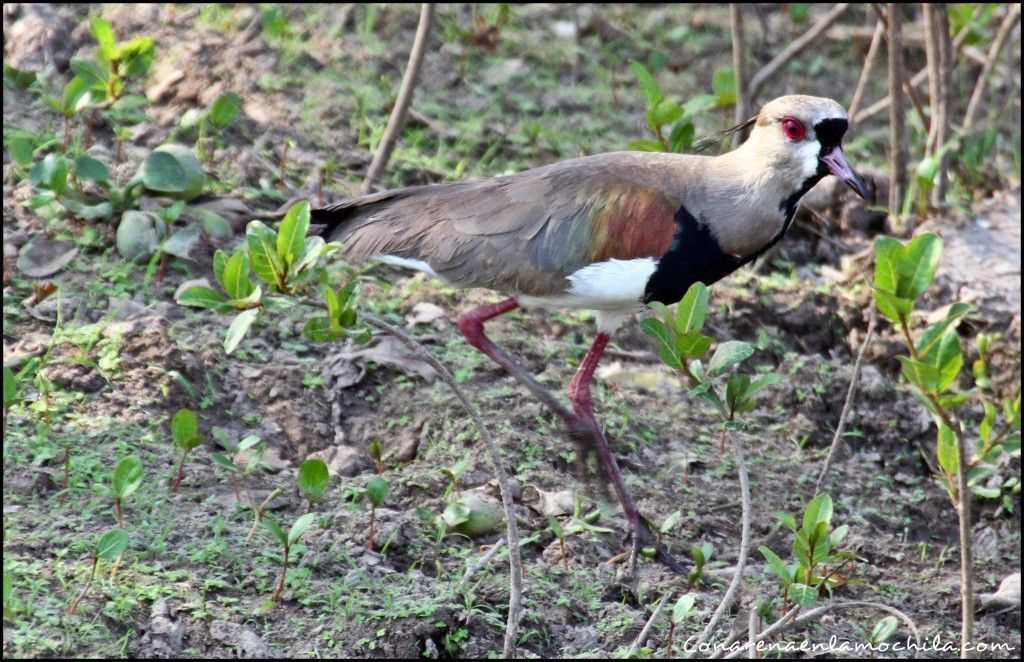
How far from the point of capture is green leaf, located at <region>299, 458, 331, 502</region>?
3.43 metres

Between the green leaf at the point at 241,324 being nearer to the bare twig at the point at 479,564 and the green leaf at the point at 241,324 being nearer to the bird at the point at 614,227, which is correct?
the bare twig at the point at 479,564

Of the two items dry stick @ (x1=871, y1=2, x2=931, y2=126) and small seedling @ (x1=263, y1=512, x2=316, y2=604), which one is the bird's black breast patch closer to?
small seedling @ (x1=263, y1=512, x2=316, y2=604)

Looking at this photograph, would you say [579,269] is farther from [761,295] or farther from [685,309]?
[761,295]

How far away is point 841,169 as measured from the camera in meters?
4.17

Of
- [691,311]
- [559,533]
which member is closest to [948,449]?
[691,311]

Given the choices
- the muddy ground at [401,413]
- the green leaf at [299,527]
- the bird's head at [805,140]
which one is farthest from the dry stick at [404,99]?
the green leaf at [299,527]

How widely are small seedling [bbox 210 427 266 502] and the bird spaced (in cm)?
86

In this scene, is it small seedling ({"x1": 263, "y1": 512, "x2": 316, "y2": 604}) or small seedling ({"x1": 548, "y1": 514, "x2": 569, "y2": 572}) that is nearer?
small seedling ({"x1": 263, "y1": 512, "x2": 316, "y2": 604})

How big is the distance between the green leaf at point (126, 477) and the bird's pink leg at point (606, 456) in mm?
1397

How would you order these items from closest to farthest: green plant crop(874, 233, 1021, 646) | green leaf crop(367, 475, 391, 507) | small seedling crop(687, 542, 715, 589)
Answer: green plant crop(874, 233, 1021, 646) → green leaf crop(367, 475, 391, 507) → small seedling crop(687, 542, 715, 589)

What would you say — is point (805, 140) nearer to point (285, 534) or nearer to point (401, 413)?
point (401, 413)

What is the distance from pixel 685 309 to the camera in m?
3.08

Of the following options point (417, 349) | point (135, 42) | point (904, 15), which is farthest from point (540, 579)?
point (904, 15)

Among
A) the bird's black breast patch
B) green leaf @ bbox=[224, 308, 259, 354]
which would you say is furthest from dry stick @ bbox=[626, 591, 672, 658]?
green leaf @ bbox=[224, 308, 259, 354]
